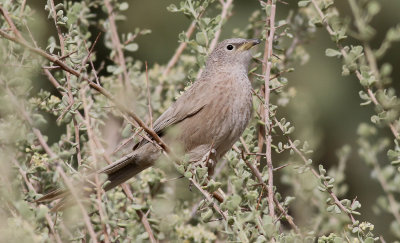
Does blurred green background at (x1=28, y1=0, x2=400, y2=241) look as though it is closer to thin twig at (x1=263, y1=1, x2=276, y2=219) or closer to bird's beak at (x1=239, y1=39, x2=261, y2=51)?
bird's beak at (x1=239, y1=39, x2=261, y2=51)

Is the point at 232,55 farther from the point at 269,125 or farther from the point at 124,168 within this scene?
the point at 269,125

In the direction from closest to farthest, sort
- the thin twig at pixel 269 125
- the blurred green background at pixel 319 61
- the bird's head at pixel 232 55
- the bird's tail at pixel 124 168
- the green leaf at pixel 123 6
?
the thin twig at pixel 269 125 → the bird's tail at pixel 124 168 → the green leaf at pixel 123 6 → the bird's head at pixel 232 55 → the blurred green background at pixel 319 61

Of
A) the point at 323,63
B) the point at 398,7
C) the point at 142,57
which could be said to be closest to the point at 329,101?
the point at 323,63

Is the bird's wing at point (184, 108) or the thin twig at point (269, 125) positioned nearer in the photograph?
the thin twig at point (269, 125)

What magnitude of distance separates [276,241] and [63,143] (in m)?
1.54

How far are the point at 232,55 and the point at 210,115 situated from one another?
56 cm

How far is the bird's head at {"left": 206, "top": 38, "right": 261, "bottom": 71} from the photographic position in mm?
4789

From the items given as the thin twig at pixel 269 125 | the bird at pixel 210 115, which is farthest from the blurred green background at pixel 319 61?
the thin twig at pixel 269 125

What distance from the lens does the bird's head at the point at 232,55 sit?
4789 mm

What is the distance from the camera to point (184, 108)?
15.3 ft

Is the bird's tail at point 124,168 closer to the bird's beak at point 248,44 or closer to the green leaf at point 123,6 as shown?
the green leaf at point 123,6

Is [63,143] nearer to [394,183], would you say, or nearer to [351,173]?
[394,183]

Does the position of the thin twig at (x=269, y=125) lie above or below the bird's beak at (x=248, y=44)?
below

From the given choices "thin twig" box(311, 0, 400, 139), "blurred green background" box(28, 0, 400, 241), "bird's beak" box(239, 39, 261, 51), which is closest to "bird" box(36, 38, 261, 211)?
"bird's beak" box(239, 39, 261, 51)
